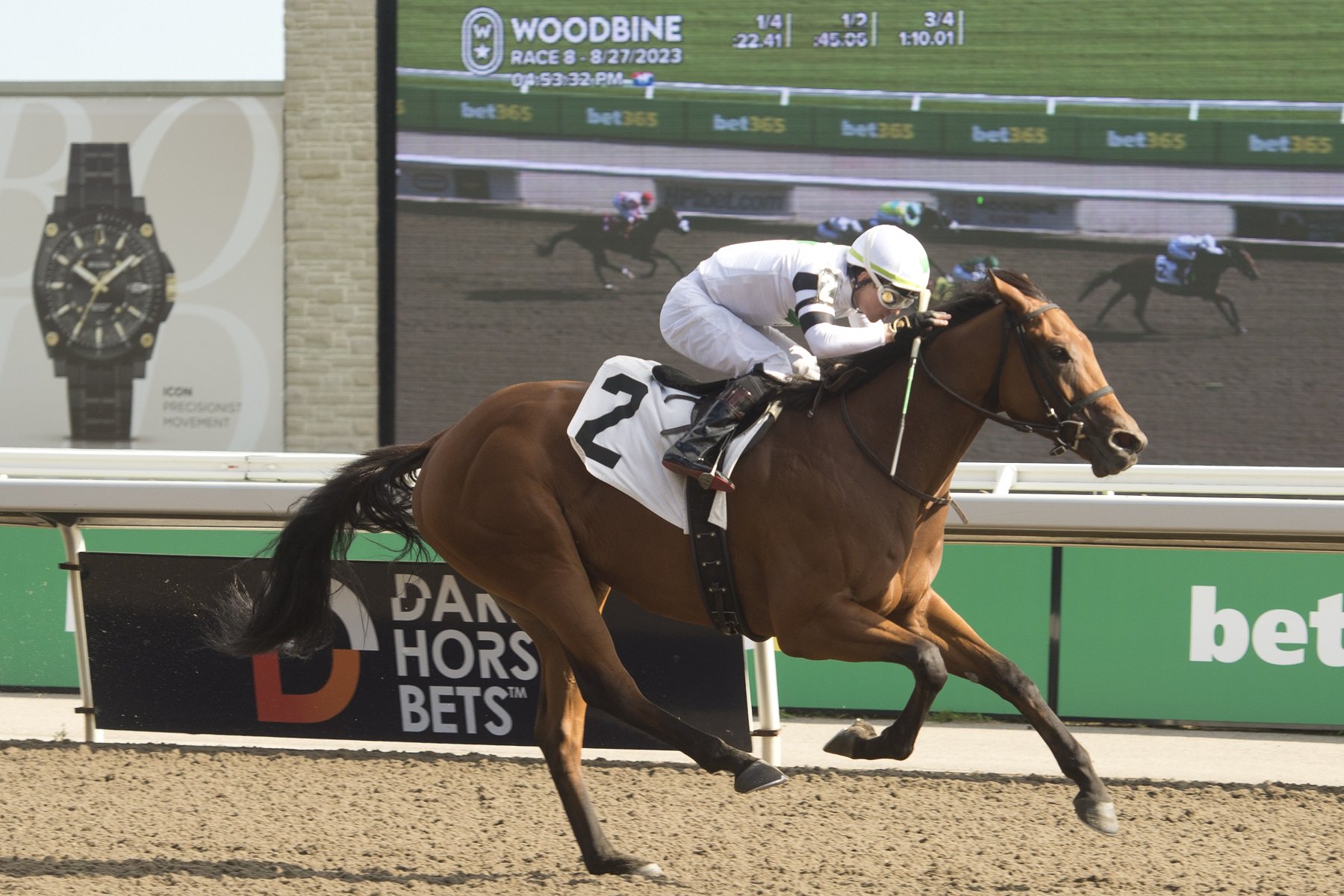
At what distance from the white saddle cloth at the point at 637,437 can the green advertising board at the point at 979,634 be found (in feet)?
7.03

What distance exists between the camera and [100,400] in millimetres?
11617

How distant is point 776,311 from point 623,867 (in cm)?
147

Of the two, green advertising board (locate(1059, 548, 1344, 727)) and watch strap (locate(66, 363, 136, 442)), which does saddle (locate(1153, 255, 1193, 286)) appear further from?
watch strap (locate(66, 363, 136, 442))

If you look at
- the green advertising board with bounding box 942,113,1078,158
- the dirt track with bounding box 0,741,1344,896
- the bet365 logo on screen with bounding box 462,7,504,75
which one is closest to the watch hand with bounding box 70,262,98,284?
the bet365 logo on screen with bounding box 462,7,504,75

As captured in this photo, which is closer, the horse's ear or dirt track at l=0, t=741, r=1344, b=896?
the horse's ear

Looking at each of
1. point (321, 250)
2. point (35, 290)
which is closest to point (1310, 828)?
point (321, 250)

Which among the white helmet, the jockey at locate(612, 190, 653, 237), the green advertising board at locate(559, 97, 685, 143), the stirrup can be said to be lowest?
the stirrup

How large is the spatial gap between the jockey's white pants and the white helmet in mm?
283

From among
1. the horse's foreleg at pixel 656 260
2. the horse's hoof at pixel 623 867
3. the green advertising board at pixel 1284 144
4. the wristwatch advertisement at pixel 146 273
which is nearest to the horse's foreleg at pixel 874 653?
the horse's hoof at pixel 623 867

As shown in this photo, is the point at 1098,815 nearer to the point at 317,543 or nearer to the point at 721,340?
the point at 721,340

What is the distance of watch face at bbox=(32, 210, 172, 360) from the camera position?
11.6 metres

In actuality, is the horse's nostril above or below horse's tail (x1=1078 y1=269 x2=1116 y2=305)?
below

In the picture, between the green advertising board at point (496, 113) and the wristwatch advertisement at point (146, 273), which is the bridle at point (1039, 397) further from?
the wristwatch advertisement at point (146, 273)

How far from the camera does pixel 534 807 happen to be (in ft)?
14.3
